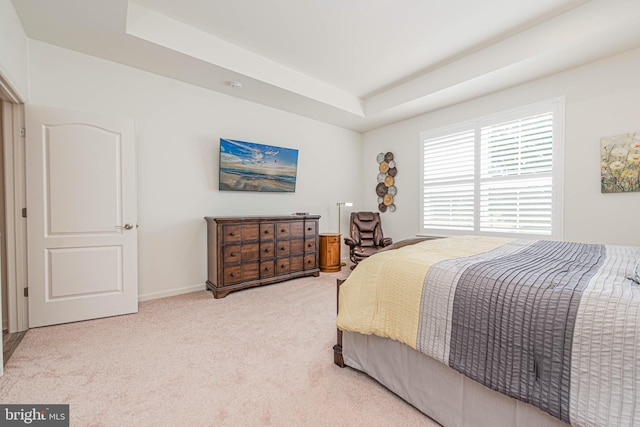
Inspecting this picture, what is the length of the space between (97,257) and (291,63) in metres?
3.15

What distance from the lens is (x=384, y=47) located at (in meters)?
3.24

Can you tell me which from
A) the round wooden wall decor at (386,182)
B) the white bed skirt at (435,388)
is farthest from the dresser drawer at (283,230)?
the white bed skirt at (435,388)

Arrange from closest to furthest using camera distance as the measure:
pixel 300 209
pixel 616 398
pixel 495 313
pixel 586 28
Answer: pixel 616 398 → pixel 495 313 → pixel 586 28 → pixel 300 209

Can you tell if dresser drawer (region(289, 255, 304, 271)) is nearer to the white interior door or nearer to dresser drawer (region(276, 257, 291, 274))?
dresser drawer (region(276, 257, 291, 274))

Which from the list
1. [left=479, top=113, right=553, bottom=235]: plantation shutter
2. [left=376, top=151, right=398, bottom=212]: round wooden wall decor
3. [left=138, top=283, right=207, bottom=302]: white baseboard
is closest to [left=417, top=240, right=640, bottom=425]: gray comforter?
[left=479, top=113, right=553, bottom=235]: plantation shutter

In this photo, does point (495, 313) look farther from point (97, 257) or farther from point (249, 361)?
point (97, 257)

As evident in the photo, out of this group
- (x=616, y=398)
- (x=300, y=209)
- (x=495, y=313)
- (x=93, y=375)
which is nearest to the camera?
(x=616, y=398)

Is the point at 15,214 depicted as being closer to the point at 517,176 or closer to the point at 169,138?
the point at 169,138

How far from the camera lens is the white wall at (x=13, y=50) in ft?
6.71

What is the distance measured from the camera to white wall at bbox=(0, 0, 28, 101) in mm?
2045

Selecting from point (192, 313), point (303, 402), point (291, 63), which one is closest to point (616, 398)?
point (303, 402)

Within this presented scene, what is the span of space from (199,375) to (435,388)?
1452mm

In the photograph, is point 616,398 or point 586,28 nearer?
point 616,398

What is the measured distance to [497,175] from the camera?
3906 mm
